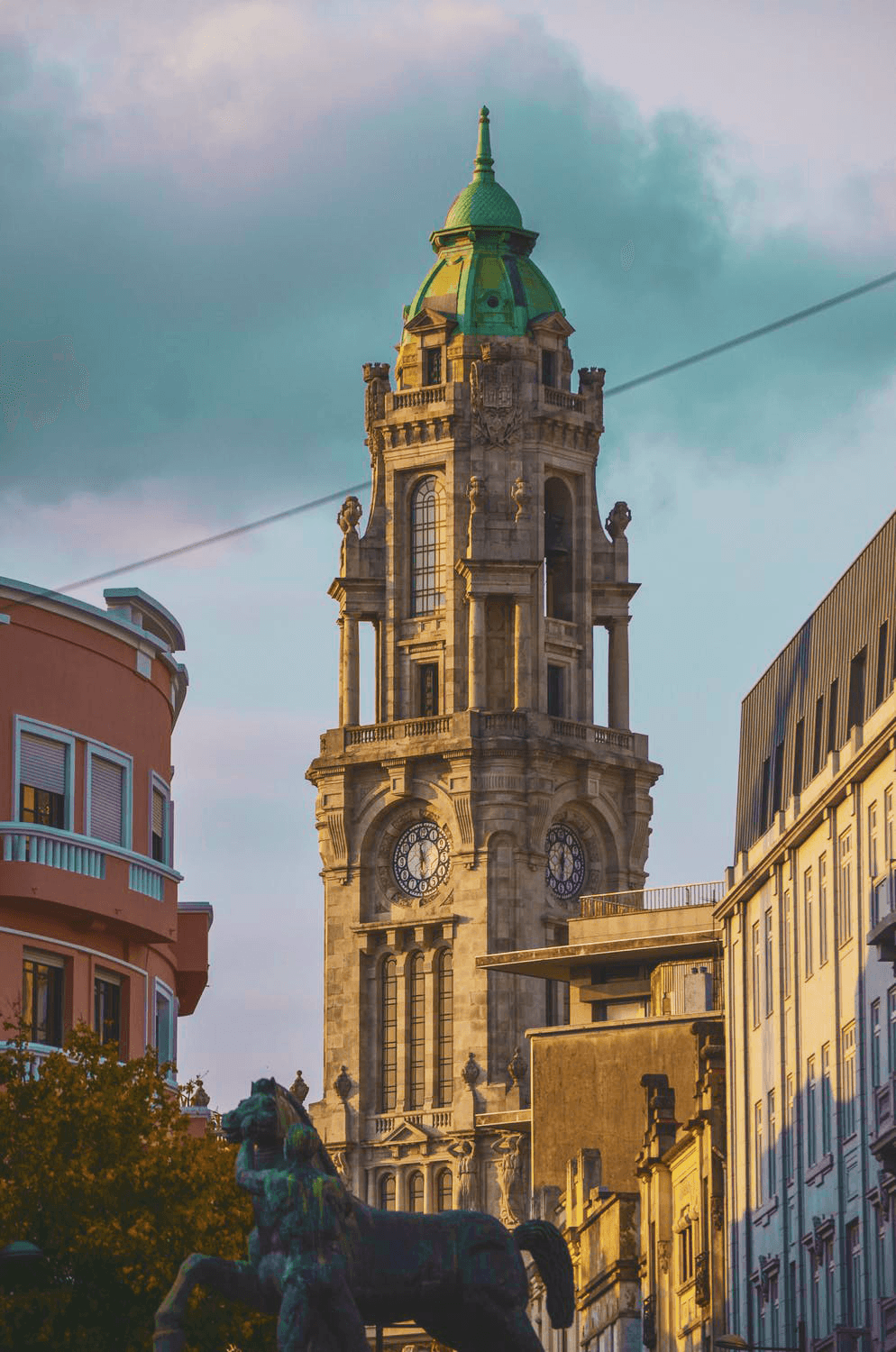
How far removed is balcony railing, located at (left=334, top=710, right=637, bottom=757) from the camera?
536 ft

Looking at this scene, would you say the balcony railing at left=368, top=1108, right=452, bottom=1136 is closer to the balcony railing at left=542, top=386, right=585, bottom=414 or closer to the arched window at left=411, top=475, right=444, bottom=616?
the arched window at left=411, top=475, right=444, bottom=616

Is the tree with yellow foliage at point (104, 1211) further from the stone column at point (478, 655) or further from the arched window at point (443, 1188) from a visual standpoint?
the stone column at point (478, 655)

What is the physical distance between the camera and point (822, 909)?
78750 mm

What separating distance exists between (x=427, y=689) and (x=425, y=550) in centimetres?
657

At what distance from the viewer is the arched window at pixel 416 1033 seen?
534ft

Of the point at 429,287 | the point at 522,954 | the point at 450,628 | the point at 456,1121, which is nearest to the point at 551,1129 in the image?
the point at 522,954

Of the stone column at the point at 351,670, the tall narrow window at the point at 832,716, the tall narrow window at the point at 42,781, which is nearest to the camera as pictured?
the tall narrow window at the point at 42,781

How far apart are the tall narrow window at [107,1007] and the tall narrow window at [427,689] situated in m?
101

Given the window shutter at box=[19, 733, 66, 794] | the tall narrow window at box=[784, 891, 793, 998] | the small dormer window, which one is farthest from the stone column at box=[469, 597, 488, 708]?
the window shutter at box=[19, 733, 66, 794]

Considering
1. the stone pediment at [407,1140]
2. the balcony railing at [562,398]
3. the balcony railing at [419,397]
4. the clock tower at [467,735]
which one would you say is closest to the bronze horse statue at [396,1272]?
the clock tower at [467,735]

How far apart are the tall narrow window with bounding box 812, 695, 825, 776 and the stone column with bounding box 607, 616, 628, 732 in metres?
86.6

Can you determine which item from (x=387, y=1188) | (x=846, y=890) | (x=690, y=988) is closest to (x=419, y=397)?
(x=387, y=1188)

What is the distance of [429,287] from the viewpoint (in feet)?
577

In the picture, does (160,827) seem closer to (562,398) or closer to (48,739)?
(48,739)
